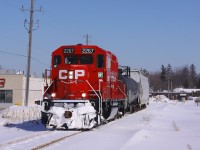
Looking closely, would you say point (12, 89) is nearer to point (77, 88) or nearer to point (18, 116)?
point (18, 116)

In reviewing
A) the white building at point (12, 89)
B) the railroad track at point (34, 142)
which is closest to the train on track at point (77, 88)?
the railroad track at point (34, 142)

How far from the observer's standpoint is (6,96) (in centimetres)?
5947

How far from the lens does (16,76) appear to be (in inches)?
2329

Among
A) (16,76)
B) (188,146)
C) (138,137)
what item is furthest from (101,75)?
(16,76)

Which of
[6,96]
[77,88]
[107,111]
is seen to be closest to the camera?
[77,88]

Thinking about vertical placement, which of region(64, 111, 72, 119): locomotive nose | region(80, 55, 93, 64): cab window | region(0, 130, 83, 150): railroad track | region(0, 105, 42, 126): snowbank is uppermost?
region(80, 55, 93, 64): cab window

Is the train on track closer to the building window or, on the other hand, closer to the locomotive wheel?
the locomotive wheel

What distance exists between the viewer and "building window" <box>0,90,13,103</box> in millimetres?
59125

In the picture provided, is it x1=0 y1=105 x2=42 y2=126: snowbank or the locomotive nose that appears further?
x1=0 y1=105 x2=42 y2=126: snowbank

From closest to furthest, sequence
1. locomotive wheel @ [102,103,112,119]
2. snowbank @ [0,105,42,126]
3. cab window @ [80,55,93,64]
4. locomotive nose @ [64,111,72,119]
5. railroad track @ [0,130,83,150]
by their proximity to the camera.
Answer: railroad track @ [0,130,83,150] → locomotive nose @ [64,111,72,119] → cab window @ [80,55,93,64] → locomotive wheel @ [102,103,112,119] → snowbank @ [0,105,42,126]

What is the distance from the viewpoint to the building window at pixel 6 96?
194ft

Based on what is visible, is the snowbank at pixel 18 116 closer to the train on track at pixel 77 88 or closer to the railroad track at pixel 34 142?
the train on track at pixel 77 88

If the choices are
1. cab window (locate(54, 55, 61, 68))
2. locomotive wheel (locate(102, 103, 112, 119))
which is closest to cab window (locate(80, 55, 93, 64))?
cab window (locate(54, 55, 61, 68))

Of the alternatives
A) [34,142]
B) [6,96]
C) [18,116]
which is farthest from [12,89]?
[34,142]
